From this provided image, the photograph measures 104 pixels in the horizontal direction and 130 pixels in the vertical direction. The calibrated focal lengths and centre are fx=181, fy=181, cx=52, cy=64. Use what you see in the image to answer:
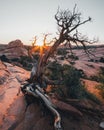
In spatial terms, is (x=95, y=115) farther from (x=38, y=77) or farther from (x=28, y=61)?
(x=28, y=61)

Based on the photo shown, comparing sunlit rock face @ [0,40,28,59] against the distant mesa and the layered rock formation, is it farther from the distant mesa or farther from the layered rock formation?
the layered rock formation

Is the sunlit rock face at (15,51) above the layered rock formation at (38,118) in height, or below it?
below

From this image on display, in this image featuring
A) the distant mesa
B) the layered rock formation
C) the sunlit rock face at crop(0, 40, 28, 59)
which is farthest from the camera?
the distant mesa

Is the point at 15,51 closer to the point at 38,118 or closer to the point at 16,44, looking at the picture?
the point at 16,44

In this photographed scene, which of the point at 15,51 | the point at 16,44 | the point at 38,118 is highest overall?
the point at 38,118

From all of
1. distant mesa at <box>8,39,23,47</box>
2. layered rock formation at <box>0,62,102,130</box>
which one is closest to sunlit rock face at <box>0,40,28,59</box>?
distant mesa at <box>8,39,23,47</box>

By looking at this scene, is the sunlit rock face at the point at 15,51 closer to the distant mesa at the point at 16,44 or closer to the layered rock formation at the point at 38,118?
the distant mesa at the point at 16,44

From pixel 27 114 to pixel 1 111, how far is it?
171cm

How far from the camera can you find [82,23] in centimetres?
1523

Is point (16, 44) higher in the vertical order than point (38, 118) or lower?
lower

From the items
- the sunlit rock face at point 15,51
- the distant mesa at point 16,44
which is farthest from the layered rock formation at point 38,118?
the distant mesa at point 16,44

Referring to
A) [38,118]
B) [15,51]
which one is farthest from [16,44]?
[38,118]

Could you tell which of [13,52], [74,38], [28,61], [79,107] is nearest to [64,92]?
[79,107]

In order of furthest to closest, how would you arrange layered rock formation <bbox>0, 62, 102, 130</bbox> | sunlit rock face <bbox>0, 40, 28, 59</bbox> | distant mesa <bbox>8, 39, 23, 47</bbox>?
1. distant mesa <bbox>8, 39, 23, 47</bbox>
2. sunlit rock face <bbox>0, 40, 28, 59</bbox>
3. layered rock formation <bbox>0, 62, 102, 130</bbox>
